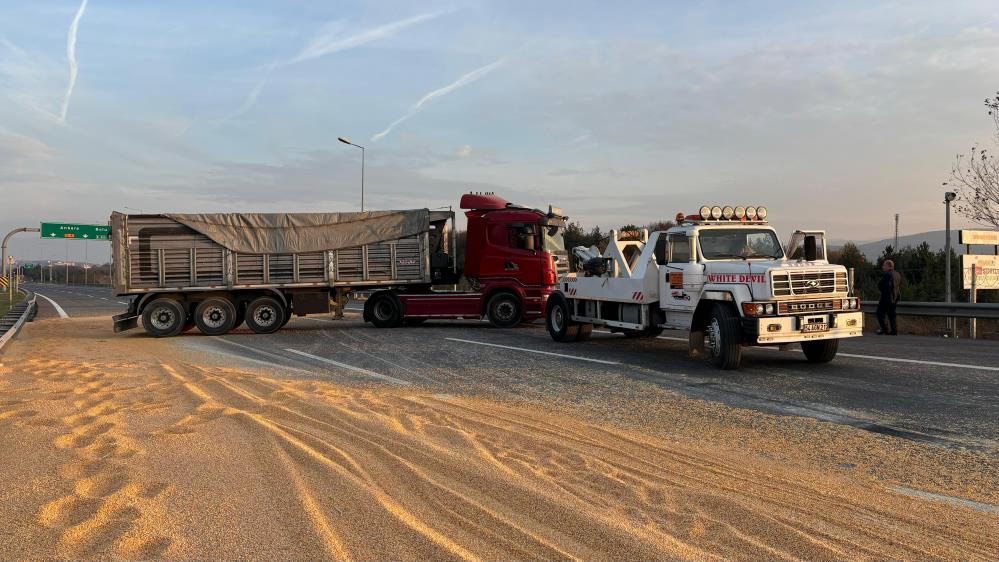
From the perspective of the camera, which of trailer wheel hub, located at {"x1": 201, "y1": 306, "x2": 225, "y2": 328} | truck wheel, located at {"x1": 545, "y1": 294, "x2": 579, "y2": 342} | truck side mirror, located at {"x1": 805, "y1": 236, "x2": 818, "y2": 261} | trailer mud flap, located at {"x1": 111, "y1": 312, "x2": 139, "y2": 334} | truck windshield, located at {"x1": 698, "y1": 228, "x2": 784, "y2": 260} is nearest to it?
truck side mirror, located at {"x1": 805, "y1": 236, "x2": 818, "y2": 261}

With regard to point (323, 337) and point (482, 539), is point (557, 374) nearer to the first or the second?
point (482, 539)

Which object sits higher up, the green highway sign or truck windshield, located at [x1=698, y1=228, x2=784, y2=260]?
the green highway sign

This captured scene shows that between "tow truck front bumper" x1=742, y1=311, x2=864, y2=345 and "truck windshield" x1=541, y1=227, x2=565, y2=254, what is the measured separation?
9138 millimetres

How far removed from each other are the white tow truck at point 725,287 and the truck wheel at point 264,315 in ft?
27.7

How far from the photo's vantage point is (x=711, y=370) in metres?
9.95

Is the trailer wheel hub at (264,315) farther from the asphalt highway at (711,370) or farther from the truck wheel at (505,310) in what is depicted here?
the truck wheel at (505,310)

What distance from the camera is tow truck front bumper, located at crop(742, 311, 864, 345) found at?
9484 mm

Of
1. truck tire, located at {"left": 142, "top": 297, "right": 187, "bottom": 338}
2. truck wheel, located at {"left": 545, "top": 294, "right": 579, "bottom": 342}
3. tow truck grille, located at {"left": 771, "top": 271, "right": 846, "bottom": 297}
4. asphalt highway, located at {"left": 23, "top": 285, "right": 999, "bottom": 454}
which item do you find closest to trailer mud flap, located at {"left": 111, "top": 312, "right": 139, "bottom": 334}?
truck tire, located at {"left": 142, "top": 297, "right": 187, "bottom": 338}

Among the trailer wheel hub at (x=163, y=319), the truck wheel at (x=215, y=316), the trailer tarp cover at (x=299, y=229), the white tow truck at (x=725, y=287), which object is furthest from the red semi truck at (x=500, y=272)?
the trailer wheel hub at (x=163, y=319)

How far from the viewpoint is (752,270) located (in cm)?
991

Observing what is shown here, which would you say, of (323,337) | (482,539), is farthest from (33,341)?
(482,539)

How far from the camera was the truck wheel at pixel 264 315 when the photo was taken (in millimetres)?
17688

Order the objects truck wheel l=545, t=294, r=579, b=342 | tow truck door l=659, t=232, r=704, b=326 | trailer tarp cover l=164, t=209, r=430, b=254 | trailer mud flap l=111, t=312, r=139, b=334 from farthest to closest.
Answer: trailer tarp cover l=164, t=209, r=430, b=254 < trailer mud flap l=111, t=312, r=139, b=334 < truck wheel l=545, t=294, r=579, b=342 < tow truck door l=659, t=232, r=704, b=326

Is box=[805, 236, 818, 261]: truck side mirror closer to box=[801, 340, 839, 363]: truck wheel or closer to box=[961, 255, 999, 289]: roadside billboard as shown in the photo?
box=[801, 340, 839, 363]: truck wheel
